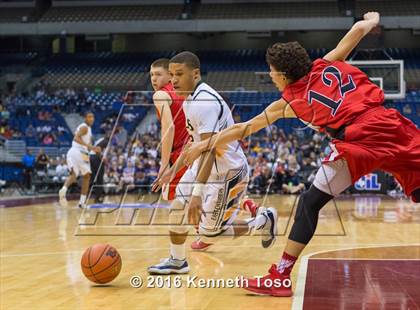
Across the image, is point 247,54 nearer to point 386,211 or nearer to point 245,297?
point 386,211

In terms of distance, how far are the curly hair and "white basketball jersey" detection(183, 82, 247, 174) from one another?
84cm

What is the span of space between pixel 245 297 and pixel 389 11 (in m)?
26.2

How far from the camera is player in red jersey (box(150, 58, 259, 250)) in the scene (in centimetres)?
551

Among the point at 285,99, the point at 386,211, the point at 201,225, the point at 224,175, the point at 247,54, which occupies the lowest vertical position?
the point at 386,211

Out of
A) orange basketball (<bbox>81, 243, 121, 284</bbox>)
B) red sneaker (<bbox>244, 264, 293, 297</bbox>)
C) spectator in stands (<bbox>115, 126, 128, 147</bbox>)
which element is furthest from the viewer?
spectator in stands (<bbox>115, 126, 128, 147</bbox>)

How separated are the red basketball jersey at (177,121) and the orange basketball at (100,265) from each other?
122cm

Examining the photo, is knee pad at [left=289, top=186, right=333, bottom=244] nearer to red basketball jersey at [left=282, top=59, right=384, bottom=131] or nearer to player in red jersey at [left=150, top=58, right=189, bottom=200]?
red basketball jersey at [left=282, top=59, right=384, bottom=131]

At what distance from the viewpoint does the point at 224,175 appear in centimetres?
568

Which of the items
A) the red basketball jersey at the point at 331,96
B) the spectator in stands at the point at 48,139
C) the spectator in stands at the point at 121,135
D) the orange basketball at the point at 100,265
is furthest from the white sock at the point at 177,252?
the spectator in stands at the point at 48,139

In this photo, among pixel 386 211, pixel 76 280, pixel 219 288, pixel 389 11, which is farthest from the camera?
pixel 389 11

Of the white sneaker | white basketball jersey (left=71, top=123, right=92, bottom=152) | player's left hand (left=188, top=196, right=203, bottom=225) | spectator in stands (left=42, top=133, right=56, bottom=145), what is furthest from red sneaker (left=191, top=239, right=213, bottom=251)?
spectator in stands (left=42, top=133, right=56, bottom=145)

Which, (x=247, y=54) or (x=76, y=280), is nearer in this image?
(x=76, y=280)

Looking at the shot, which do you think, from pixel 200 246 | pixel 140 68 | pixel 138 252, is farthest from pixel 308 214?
pixel 140 68

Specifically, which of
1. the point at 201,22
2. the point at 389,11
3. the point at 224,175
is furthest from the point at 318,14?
the point at 224,175
